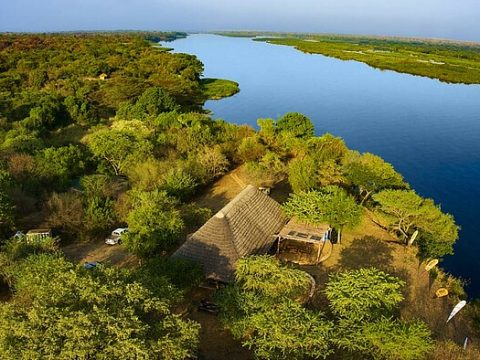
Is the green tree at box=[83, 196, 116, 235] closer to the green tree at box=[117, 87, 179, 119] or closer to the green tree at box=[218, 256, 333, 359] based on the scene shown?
the green tree at box=[218, 256, 333, 359]

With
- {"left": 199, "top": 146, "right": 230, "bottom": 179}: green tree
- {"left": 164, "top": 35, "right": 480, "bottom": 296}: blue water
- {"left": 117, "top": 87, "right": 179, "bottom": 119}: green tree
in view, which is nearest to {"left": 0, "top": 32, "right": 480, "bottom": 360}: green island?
{"left": 199, "top": 146, "right": 230, "bottom": 179}: green tree

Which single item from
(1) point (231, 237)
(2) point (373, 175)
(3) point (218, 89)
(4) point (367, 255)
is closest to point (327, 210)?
(4) point (367, 255)

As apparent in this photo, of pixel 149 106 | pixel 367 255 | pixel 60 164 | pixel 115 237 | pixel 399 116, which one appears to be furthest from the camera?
pixel 399 116

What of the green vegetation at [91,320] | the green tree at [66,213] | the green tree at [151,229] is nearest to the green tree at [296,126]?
the green tree at [151,229]

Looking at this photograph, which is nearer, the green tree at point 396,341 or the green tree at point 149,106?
the green tree at point 396,341

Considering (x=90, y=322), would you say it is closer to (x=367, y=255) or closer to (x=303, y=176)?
(x=367, y=255)

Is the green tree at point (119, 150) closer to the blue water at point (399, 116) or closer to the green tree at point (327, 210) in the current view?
the green tree at point (327, 210)

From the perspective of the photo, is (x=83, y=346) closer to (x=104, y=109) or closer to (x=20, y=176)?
(x=20, y=176)
